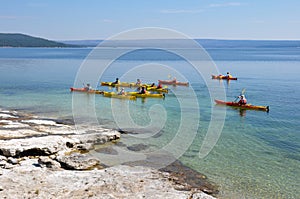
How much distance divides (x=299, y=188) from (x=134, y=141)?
11.2 m

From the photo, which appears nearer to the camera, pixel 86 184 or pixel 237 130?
pixel 86 184

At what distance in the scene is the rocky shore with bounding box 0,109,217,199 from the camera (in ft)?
46.0

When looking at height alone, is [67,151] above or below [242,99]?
below

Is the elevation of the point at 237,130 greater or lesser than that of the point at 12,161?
greater

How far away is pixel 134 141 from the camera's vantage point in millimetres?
23375

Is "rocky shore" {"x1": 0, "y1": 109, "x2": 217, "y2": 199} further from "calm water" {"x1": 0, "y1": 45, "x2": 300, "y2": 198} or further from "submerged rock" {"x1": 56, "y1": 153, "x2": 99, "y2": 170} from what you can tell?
"calm water" {"x1": 0, "y1": 45, "x2": 300, "y2": 198}

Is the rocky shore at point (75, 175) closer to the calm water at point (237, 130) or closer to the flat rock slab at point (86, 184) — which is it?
the flat rock slab at point (86, 184)

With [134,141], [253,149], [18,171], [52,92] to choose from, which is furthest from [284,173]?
[52,92]

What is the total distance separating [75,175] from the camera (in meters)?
15.9

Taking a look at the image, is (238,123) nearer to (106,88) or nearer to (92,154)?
(92,154)

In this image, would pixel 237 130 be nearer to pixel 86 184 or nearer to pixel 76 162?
pixel 76 162

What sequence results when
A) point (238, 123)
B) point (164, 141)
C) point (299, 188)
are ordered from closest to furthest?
point (299, 188), point (164, 141), point (238, 123)

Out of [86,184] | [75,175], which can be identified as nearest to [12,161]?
[75,175]

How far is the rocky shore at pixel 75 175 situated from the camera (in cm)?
1402
